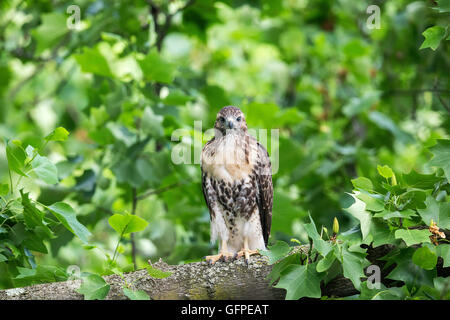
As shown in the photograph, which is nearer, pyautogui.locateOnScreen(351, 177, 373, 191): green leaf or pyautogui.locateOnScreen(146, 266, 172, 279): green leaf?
pyautogui.locateOnScreen(146, 266, 172, 279): green leaf

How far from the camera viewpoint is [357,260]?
→ 3.35 m

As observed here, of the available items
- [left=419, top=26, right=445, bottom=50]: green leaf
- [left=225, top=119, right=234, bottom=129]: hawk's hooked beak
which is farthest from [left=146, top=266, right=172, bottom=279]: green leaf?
[left=419, top=26, right=445, bottom=50]: green leaf

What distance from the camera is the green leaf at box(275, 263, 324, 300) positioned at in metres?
3.35

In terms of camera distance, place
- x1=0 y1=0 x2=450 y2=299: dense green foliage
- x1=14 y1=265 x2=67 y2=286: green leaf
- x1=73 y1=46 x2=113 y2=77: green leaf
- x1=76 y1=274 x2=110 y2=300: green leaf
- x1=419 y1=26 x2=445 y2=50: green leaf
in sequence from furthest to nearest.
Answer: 1. x1=73 y1=46 x2=113 y2=77: green leaf
2. x1=14 y1=265 x2=67 y2=286: green leaf
3. x1=419 y1=26 x2=445 y2=50: green leaf
4. x1=0 y1=0 x2=450 y2=299: dense green foliage
5. x1=76 y1=274 x2=110 y2=300: green leaf

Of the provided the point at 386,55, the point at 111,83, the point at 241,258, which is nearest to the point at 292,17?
the point at 386,55

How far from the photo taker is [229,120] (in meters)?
5.01

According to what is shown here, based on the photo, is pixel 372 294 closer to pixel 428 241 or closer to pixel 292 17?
pixel 428 241

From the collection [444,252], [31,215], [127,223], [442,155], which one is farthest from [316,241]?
[31,215]

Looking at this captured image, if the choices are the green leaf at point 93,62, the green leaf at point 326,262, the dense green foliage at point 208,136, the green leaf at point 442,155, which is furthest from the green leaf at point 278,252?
the green leaf at point 93,62

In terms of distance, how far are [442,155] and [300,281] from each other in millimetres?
1166

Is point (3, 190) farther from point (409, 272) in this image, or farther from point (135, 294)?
point (409, 272)

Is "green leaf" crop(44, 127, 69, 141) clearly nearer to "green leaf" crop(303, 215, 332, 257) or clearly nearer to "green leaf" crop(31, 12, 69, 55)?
"green leaf" crop(303, 215, 332, 257)

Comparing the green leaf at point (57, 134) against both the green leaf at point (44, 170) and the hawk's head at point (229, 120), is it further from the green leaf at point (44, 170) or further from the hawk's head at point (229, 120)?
the hawk's head at point (229, 120)

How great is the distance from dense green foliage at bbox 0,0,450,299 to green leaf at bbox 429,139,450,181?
0.01 m
